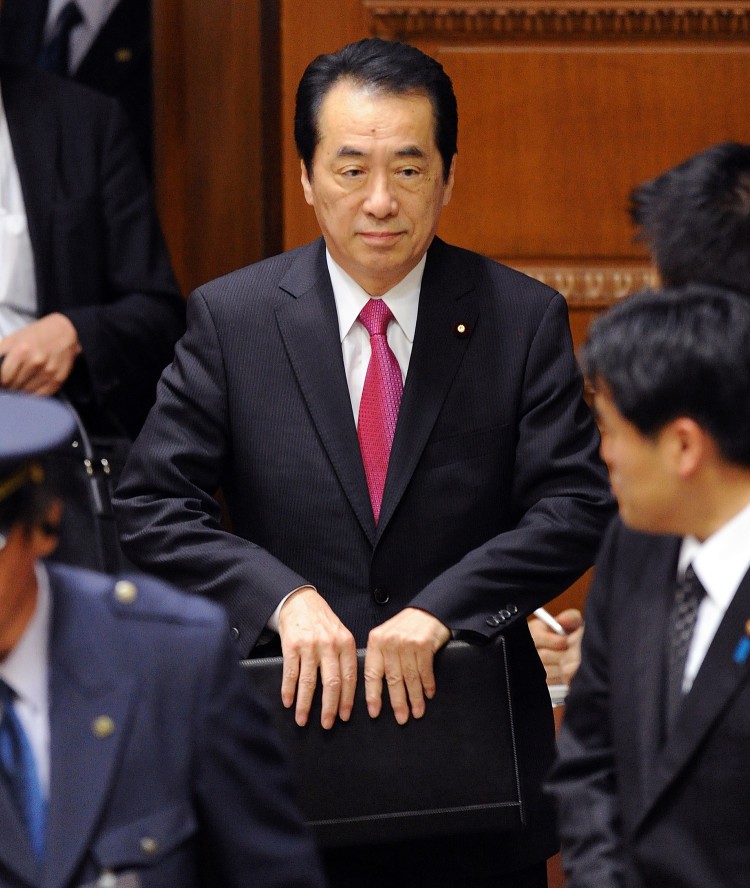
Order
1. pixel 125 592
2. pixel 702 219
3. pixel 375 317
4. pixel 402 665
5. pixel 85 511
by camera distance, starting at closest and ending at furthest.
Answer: pixel 125 592 → pixel 702 219 → pixel 402 665 → pixel 375 317 → pixel 85 511

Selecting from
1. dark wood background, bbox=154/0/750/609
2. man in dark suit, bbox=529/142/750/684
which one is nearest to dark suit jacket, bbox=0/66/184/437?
dark wood background, bbox=154/0/750/609

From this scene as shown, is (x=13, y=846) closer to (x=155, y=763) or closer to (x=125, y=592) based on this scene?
(x=155, y=763)

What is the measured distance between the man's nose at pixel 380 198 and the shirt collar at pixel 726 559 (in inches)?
37.9

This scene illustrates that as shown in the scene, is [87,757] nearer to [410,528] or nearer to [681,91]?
[410,528]

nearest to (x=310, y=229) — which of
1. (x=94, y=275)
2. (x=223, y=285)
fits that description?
(x=94, y=275)

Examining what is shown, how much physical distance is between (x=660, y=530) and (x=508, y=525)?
2.87 ft

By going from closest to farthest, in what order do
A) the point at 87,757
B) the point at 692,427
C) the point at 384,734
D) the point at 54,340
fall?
the point at 87,757 → the point at 692,427 → the point at 384,734 → the point at 54,340

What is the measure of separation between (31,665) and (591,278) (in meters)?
2.46

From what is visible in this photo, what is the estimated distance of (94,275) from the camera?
3668 millimetres

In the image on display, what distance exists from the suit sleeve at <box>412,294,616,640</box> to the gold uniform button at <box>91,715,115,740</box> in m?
0.89

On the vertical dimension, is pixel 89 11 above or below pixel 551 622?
above

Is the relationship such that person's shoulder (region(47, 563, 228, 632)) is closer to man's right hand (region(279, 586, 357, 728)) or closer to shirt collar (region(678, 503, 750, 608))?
shirt collar (region(678, 503, 750, 608))

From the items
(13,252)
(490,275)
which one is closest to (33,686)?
(490,275)

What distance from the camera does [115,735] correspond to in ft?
5.90
